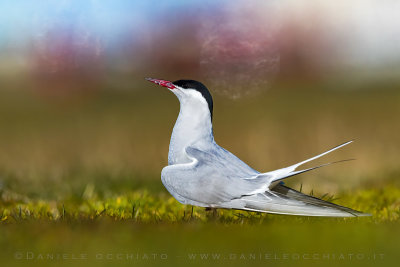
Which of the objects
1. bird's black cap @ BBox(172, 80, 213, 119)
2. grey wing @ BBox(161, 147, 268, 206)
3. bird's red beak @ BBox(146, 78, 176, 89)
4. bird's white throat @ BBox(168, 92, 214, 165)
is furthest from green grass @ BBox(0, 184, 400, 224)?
bird's red beak @ BBox(146, 78, 176, 89)

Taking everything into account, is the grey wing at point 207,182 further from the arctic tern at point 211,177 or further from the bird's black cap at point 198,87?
the bird's black cap at point 198,87

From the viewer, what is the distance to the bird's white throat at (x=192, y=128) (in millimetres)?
4953

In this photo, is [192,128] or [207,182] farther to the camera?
[192,128]

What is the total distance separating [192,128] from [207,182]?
0.57m

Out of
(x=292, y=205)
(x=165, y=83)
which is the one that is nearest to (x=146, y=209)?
(x=165, y=83)

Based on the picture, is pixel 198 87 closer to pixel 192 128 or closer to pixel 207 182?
pixel 192 128

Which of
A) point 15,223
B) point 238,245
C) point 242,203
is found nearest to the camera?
point 238,245

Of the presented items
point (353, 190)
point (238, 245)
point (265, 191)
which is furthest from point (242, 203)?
point (353, 190)

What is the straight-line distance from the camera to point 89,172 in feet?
25.6

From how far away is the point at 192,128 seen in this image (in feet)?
16.3

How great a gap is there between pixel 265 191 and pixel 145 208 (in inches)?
61.4

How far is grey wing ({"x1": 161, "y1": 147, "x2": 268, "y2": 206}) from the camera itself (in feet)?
15.1

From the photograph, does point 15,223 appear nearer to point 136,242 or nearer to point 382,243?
point 136,242

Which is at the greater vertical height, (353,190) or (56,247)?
(353,190)
